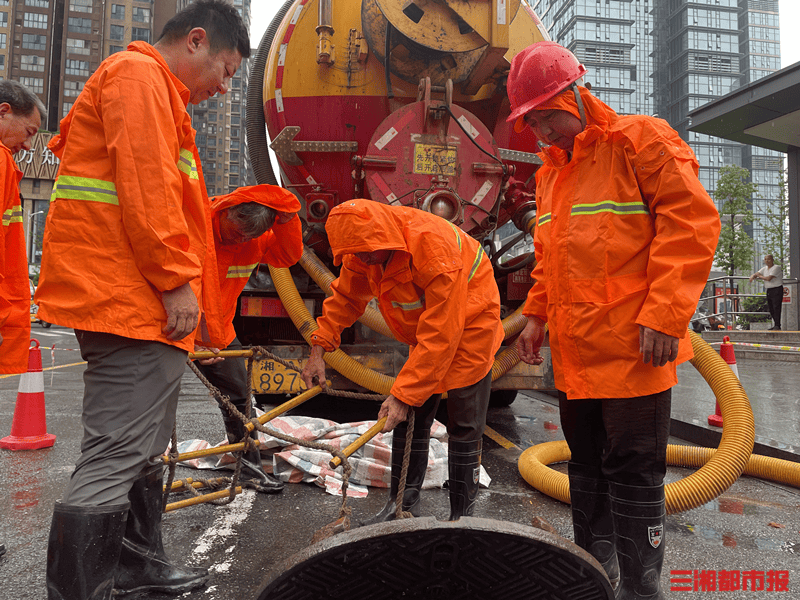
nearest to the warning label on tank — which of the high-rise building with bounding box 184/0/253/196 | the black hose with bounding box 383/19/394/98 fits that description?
the black hose with bounding box 383/19/394/98

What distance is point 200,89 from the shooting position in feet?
5.86

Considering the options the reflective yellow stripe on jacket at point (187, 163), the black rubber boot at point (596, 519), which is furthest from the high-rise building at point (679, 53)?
the reflective yellow stripe on jacket at point (187, 163)

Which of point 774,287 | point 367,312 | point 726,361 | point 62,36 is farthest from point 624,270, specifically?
point 62,36

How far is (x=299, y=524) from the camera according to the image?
2.57m

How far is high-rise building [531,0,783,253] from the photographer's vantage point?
6531cm

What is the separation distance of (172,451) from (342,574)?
1406mm

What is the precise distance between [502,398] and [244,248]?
11.7ft

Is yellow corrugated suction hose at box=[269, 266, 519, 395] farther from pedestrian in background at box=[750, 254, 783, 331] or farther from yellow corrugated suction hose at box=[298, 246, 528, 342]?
pedestrian in background at box=[750, 254, 783, 331]

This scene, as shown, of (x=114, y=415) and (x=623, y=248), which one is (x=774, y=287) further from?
(x=114, y=415)

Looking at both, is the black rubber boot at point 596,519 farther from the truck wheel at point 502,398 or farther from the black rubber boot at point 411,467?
the truck wheel at point 502,398

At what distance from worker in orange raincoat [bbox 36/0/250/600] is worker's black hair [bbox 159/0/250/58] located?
211 millimetres

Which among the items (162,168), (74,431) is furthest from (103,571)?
(74,431)

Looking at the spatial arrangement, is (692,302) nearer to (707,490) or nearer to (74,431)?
(707,490)

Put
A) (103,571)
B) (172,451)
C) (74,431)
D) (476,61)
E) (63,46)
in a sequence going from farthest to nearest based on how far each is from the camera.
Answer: (63,46)
(74,431)
(476,61)
(172,451)
(103,571)
